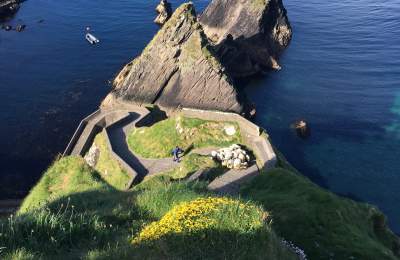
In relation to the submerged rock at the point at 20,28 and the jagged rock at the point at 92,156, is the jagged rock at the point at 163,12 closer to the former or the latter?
the submerged rock at the point at 20,28

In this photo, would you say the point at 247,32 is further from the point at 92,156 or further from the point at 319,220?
the point at 319,220

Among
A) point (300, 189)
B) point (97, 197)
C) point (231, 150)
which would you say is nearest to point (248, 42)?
point (231, 150)

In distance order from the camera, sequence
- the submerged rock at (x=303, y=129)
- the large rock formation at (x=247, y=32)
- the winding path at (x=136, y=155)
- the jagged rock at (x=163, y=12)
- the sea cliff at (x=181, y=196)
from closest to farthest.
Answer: the sea cliff at (x=181, y=196) < the winding path at (x=136, y=155) < the submerged rock at (x=303, y=129) < the large rock formation at (x=247, y=32) < the jagged rock at (x=163, y=12)

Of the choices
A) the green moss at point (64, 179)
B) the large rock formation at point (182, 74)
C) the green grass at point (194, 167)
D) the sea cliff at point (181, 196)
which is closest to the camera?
the sea cliff at point (181, 196)

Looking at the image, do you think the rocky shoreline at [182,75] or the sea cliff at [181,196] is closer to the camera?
the sea cliff at [181,196]

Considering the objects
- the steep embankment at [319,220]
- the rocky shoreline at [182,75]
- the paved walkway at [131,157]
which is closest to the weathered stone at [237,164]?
the steep embankment at [319,220]

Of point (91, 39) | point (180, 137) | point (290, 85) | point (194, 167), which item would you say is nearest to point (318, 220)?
point (194, 167)
